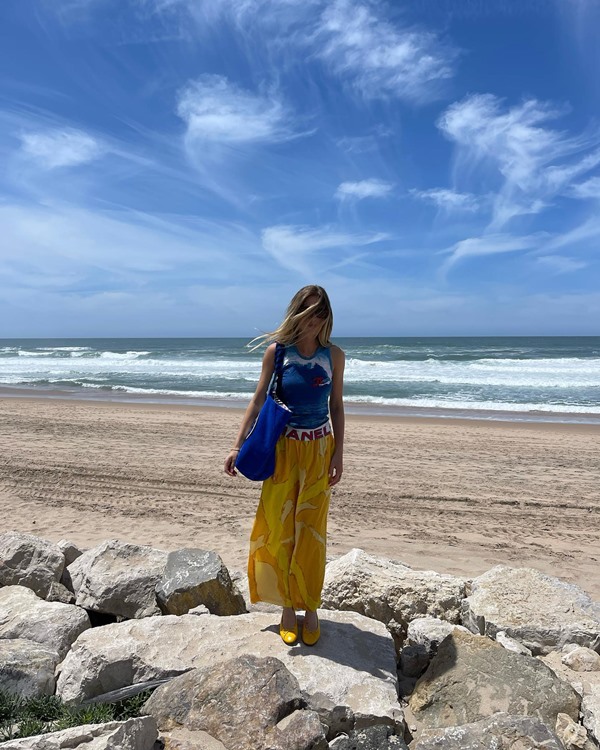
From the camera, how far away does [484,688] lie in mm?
2496

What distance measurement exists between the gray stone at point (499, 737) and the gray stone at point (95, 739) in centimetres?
101

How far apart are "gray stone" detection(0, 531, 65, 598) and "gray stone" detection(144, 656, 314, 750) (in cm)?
169

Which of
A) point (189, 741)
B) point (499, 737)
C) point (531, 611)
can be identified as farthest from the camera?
point (531, 611)

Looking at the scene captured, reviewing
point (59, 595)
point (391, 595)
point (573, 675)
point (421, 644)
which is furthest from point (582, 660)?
point (59, 595)

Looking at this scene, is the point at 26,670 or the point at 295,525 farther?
the point at 295,525

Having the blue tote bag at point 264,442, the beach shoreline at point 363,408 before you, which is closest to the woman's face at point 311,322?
the blue tote bag at point 264,442

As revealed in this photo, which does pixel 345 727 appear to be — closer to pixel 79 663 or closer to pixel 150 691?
pixel 150 691

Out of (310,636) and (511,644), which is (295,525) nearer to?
(310,636)

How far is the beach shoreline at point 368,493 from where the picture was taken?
5676 mm

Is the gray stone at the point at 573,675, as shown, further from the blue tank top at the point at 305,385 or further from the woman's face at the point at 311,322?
the woman's face at the point at 311,322

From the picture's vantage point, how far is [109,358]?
4497cm

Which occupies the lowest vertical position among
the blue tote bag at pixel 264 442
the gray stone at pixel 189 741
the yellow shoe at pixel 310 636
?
the gray stone at pixel 189 741

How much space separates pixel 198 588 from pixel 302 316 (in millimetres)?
1792

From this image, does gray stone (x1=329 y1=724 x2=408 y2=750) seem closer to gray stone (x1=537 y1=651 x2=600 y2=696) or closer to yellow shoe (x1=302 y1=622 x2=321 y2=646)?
yellow shoe (x1=302 y1=622 x2=321 y2=646)
